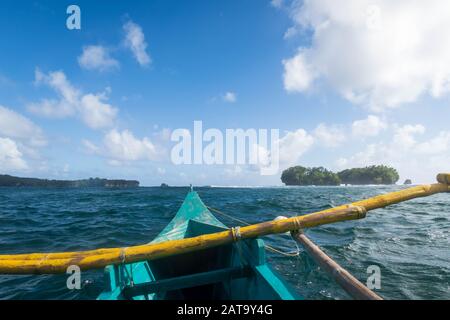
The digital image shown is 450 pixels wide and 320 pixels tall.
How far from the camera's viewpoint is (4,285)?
6.45 metres

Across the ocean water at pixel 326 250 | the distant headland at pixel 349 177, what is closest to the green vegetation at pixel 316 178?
the distant headland at pixel 349 177

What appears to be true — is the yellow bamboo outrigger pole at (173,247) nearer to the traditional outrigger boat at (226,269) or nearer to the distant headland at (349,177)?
the traditional outrigger boat at (226,269)

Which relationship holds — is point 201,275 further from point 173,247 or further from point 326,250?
point 326,250

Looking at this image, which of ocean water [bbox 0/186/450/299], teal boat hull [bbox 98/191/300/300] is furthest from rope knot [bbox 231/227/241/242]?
ocean water [bbox 0/186/450/299]

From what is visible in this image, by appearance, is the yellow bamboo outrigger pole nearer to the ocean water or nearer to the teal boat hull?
the teal boat hull

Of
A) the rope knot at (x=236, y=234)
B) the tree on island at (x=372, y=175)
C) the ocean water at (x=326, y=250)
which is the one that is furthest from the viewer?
the tree on island at (x=372, y=175)

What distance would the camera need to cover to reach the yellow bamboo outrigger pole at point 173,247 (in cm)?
367

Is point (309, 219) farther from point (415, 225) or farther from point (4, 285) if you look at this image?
point (415, 225)

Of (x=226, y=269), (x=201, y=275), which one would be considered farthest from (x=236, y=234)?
(x=201, y=275)

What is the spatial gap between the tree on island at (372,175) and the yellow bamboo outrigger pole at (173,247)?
203899mm

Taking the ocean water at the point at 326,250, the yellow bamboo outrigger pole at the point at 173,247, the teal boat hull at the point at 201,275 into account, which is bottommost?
the ocean water at the point at 326,250
